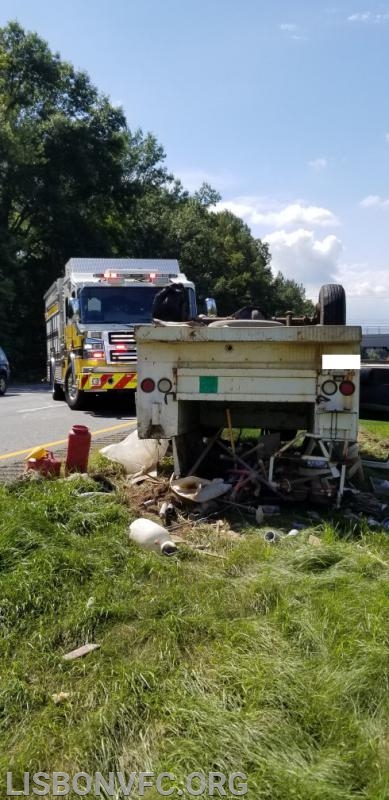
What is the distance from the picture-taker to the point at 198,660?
3074 millimetres

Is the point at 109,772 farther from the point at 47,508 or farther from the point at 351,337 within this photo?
the point at 351,337

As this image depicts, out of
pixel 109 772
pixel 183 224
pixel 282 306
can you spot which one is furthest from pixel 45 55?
→ pixel 109 772

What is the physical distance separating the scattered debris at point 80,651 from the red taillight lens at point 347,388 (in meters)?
2.92

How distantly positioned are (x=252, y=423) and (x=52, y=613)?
139 inches

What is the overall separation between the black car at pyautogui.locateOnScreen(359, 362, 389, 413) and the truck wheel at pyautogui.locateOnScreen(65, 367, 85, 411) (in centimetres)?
771

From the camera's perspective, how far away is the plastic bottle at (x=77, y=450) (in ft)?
19.7

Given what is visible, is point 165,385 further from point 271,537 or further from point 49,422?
point 49,422

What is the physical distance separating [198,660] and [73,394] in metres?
12.0

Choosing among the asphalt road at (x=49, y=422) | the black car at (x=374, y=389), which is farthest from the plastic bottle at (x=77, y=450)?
the black car at (x=374, y=389)

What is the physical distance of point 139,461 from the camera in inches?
260

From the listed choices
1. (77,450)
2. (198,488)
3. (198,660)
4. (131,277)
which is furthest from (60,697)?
(131,277)

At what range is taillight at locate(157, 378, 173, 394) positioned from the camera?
18.9ft

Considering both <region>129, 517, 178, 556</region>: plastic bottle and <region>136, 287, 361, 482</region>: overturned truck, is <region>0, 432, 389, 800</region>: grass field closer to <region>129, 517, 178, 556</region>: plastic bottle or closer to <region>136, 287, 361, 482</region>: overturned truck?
<region>129, 517, 178, 556</region>: plastic bottle

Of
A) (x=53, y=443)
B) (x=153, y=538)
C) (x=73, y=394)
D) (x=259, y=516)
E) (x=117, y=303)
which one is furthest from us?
(x=73, y=394)
